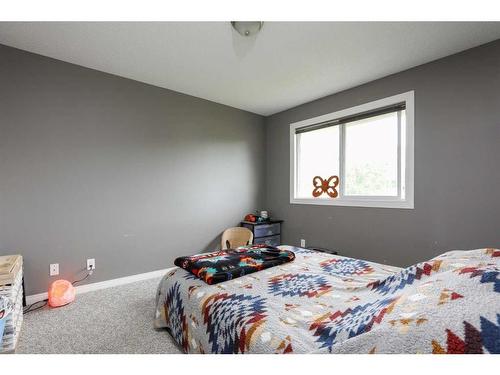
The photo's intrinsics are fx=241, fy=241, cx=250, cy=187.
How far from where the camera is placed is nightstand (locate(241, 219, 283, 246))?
3.59 meters

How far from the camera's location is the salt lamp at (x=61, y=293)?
2.16 meters

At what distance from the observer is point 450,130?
2.27m

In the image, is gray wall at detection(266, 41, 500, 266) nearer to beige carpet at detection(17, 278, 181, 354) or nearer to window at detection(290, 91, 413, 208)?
window at detection(290, 91, 413, 208)

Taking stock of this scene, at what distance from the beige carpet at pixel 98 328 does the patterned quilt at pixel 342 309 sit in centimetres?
17

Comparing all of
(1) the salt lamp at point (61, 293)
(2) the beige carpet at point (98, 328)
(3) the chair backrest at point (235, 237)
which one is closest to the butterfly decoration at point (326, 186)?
(3) the chair backrest at point (235, 237)

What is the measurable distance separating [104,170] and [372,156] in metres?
3.13

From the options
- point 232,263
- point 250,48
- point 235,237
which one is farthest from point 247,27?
point 235,237

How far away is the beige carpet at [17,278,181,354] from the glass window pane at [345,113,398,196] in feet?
8.61

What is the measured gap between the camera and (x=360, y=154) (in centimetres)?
307

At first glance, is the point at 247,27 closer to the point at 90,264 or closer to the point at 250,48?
the point at 250,48

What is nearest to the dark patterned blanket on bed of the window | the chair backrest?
the chair backrest

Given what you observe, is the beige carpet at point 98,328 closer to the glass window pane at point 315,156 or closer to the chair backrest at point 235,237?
the chair backrest at point 235,237

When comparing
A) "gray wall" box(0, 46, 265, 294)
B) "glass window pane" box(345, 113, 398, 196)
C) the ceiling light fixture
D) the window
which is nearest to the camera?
the ceiling light fixture
